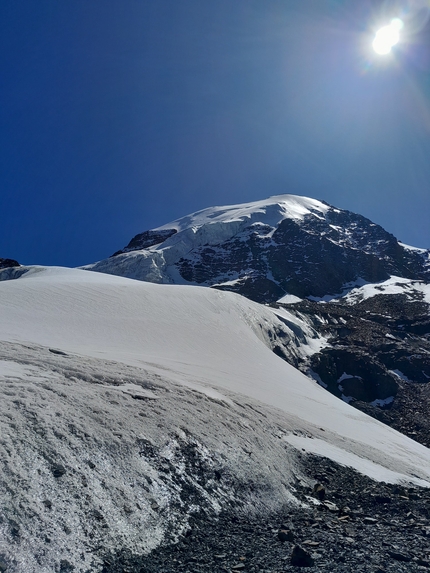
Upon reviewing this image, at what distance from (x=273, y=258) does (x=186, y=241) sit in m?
32.7

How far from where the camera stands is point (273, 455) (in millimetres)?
13117

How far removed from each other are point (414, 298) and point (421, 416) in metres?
65.8

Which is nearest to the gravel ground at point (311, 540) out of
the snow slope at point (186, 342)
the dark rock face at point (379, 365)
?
the snow slope at point (186, 342)

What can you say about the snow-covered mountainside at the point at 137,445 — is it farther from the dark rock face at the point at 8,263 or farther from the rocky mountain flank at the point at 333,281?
the dark rock face at the point at 8,263

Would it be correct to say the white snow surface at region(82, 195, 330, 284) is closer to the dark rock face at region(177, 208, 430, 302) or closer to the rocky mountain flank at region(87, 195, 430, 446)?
the rocky mountain flank at region(87, 195, 430, 446)

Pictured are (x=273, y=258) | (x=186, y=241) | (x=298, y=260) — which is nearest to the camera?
(x=298, y=260)

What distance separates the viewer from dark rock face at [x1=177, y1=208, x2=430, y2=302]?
4835 inches

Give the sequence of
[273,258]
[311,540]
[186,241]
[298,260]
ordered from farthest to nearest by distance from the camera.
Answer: [186,241] < [273,258] < [298,260] < [311,540]

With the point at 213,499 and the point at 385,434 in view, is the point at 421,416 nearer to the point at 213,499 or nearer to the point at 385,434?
the point at 385,434

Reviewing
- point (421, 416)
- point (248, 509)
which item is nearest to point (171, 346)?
point (248, 509)

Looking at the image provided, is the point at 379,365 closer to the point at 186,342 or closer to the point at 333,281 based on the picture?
the point at 186,342

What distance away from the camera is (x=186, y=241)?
151500 mm

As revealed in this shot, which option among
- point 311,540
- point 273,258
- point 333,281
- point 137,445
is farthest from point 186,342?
point 273,258

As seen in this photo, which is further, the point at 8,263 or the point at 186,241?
the point at 186,241
